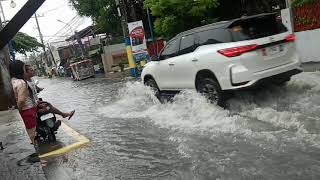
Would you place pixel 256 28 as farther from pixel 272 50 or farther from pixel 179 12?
pixel 179 12

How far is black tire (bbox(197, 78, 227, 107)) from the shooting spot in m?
8.77

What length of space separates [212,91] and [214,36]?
115 centimetres

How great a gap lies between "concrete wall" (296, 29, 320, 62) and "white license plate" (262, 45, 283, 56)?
5.09 metres

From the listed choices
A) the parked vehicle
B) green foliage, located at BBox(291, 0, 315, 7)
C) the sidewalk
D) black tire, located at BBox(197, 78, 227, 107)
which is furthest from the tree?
the parked vehicle

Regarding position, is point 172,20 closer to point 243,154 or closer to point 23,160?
point 243,154

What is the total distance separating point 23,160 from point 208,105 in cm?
483

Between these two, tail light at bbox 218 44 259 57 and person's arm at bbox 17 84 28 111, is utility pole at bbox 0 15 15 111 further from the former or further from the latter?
tail light at bbox 218 44 259 57

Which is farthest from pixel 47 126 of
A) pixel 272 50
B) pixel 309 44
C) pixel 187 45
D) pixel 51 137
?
pixel 309 44

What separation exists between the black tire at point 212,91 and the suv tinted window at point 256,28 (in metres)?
1.07

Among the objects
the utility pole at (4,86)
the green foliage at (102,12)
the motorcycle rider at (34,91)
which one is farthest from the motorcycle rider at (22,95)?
the green foliage at (102,12)

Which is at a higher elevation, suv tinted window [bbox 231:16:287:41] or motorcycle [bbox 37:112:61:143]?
suv tinted window [bbox 231:16:287:41]

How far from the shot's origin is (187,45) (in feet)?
32.3

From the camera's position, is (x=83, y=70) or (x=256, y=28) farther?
(x=83, y=70)

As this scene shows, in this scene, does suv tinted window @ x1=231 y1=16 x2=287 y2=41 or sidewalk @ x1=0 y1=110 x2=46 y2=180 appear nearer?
sidewalk @ x1=0 y1=110 x2=46 y2=180
